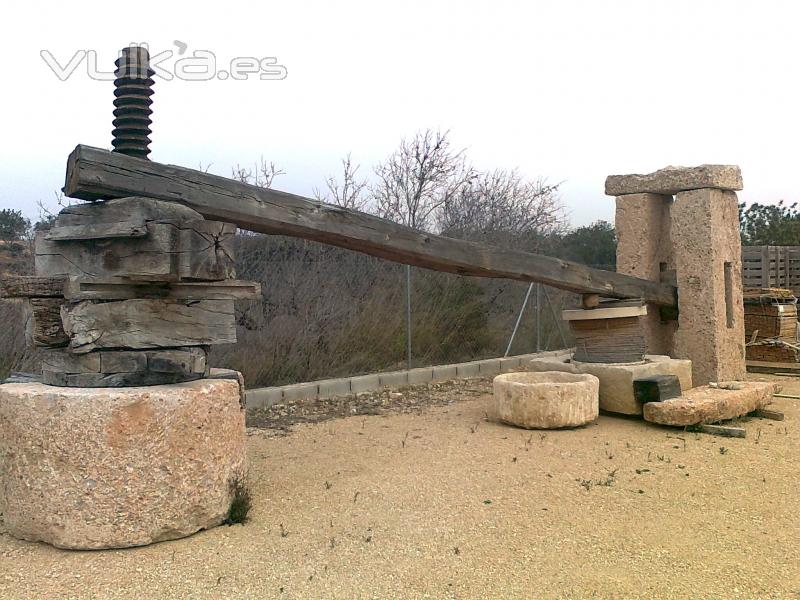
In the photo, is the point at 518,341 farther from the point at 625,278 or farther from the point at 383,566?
the point at 383,566

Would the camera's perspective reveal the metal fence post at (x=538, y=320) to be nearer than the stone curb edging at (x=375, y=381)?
No

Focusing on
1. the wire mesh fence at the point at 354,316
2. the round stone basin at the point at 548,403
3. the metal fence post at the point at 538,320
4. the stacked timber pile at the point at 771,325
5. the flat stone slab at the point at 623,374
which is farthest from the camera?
the metal fence post at the point at 538,320

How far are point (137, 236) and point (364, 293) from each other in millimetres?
5931

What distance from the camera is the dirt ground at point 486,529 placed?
2.97m

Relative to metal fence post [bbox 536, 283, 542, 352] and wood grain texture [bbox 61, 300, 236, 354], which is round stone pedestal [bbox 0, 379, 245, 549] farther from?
metal fence post [bbox 536, 283, 542, 352]

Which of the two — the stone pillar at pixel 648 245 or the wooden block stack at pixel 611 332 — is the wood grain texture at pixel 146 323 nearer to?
the wooden block stack at pixel 611 332

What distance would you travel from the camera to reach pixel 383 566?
10.4 feet

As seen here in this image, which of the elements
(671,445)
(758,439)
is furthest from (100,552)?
(758,439)

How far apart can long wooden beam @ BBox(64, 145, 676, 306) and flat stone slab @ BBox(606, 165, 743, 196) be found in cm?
221

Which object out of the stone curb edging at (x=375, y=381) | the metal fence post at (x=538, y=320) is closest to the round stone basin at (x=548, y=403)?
the stone curb edging at (x=375, y=381)

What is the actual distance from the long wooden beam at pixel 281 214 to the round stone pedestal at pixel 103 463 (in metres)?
1.02

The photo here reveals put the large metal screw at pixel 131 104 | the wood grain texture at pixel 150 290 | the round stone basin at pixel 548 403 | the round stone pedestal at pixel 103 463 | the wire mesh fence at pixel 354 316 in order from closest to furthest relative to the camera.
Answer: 1. the round stone pedestal at pixel 103 463
2. the wood grain texture at pixel 150 290
3. the large metal screw at pixel 131 104
4. the round stone basin at pixel 548 403
5. the wire mesh fence at pixel 354 316

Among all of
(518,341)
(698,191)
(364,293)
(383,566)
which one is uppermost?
(698,191)

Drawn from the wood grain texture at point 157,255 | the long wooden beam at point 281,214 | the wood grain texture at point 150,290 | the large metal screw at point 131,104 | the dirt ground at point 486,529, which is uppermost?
the large metal screw at point 131,104
